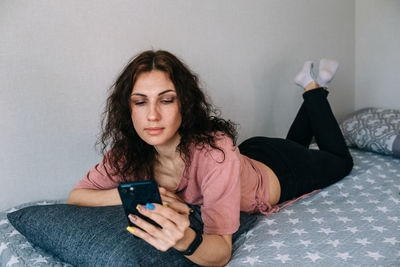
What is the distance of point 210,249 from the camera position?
0.83 meters

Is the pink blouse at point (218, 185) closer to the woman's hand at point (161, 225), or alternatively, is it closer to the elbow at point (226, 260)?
the elbow at point (226, 260)

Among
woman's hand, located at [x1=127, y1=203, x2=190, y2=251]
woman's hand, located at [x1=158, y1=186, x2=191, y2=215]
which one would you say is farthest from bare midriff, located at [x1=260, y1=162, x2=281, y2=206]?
woman's hand, located at [x1=127, y1=203, x2=190, y2=251]

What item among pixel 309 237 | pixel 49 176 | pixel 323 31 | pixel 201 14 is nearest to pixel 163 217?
pixel 309 237

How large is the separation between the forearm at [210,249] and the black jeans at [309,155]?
0.49 meters

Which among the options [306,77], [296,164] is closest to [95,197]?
[296,164]

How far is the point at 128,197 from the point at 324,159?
1.03m

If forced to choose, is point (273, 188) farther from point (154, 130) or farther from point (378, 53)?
point (378, 53)

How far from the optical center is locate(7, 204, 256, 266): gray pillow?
2.65ft

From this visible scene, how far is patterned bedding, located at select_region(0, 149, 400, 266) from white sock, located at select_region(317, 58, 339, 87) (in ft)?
1.88

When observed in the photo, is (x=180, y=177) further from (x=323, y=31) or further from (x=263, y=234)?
(x=323, y=31)

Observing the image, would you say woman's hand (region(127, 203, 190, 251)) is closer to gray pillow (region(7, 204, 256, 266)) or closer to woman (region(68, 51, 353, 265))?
woman (region(68, 51, 353, 265))

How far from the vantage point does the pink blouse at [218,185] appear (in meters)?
0.89

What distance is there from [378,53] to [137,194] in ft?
6.97

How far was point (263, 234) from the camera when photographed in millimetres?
1041
